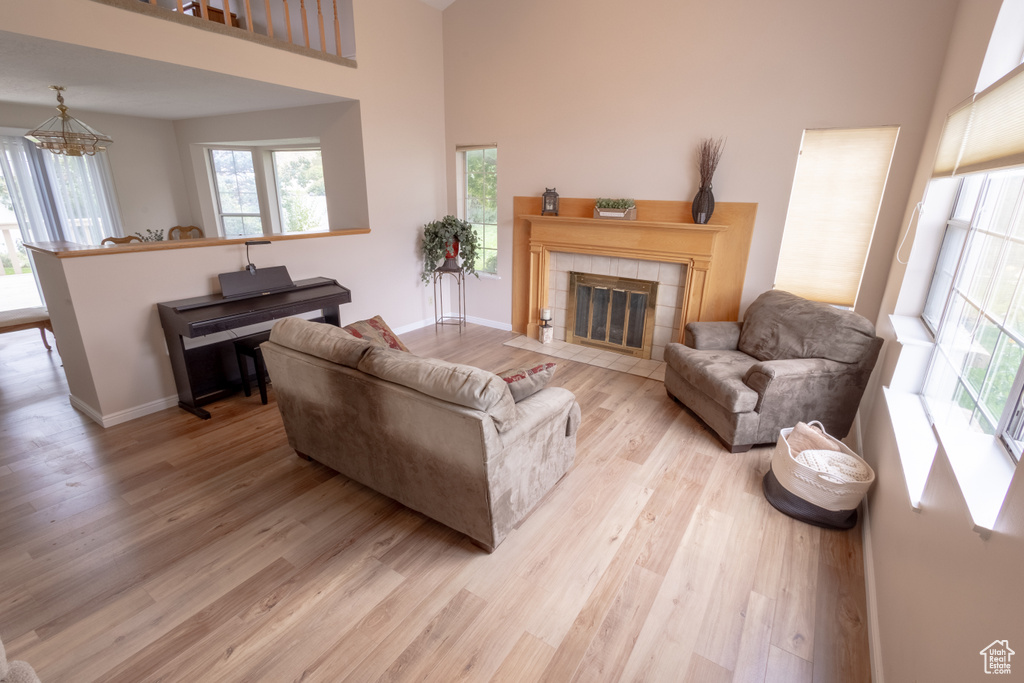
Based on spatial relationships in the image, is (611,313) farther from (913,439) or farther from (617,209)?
(913,439)

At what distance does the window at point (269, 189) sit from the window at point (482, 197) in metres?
1.82

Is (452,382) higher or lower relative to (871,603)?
higher

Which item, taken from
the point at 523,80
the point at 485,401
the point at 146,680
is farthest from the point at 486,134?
the point at 146,680

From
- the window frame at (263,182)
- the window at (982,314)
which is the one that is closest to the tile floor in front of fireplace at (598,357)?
the window at (982,314)

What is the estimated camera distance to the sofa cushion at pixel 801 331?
2.74 metres

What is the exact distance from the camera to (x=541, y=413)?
210 centimetres

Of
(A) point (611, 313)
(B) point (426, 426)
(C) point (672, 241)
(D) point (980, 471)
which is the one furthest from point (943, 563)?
(A) point (611, 313)

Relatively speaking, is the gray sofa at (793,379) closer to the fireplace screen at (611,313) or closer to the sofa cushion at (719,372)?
the sofa cushion at (719,372)

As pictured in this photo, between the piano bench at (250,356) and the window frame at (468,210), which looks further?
the window frame at (468,210)

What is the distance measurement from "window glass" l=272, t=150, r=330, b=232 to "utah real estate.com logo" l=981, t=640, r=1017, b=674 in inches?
237

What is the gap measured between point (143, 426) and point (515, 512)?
274cm

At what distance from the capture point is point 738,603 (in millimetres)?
1791

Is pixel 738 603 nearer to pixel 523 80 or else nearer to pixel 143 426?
pixel 143 426

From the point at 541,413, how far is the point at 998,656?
4.91 ft
